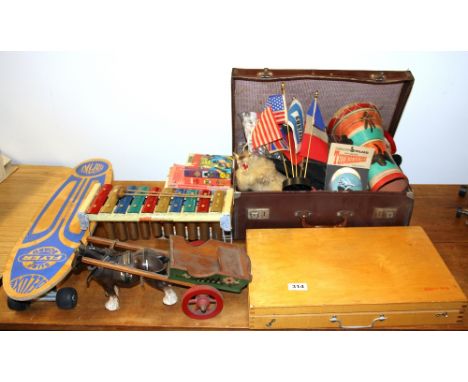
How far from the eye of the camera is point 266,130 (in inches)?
59.7

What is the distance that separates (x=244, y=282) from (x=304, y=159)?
0.55 m

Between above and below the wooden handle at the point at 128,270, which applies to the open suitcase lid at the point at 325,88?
above

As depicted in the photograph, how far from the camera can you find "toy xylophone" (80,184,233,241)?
1436mm

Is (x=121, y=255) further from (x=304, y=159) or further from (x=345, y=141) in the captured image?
(x=345, y=141)

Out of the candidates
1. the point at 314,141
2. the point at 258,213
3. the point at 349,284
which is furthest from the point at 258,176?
the point at 349,284

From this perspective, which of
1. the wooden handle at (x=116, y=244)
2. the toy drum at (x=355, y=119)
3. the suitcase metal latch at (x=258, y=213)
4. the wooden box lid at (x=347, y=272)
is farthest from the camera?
the toy drum at (x=355, y=119)

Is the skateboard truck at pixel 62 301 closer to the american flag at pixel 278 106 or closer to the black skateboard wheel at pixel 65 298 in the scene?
the black skateboard wheel at pixel 65 298

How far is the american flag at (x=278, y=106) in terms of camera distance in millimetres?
1547

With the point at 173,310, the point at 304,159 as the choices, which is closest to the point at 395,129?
the point at 304,159

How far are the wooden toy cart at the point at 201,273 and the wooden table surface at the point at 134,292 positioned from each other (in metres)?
0.06

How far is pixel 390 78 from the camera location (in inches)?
61.8

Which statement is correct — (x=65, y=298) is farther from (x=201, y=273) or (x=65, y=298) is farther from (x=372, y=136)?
(x=372, y=136)

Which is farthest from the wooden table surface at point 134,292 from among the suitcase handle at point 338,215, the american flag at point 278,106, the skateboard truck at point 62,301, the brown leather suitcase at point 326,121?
the american flag at point 278,106

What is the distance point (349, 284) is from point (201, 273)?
452 millimetres
